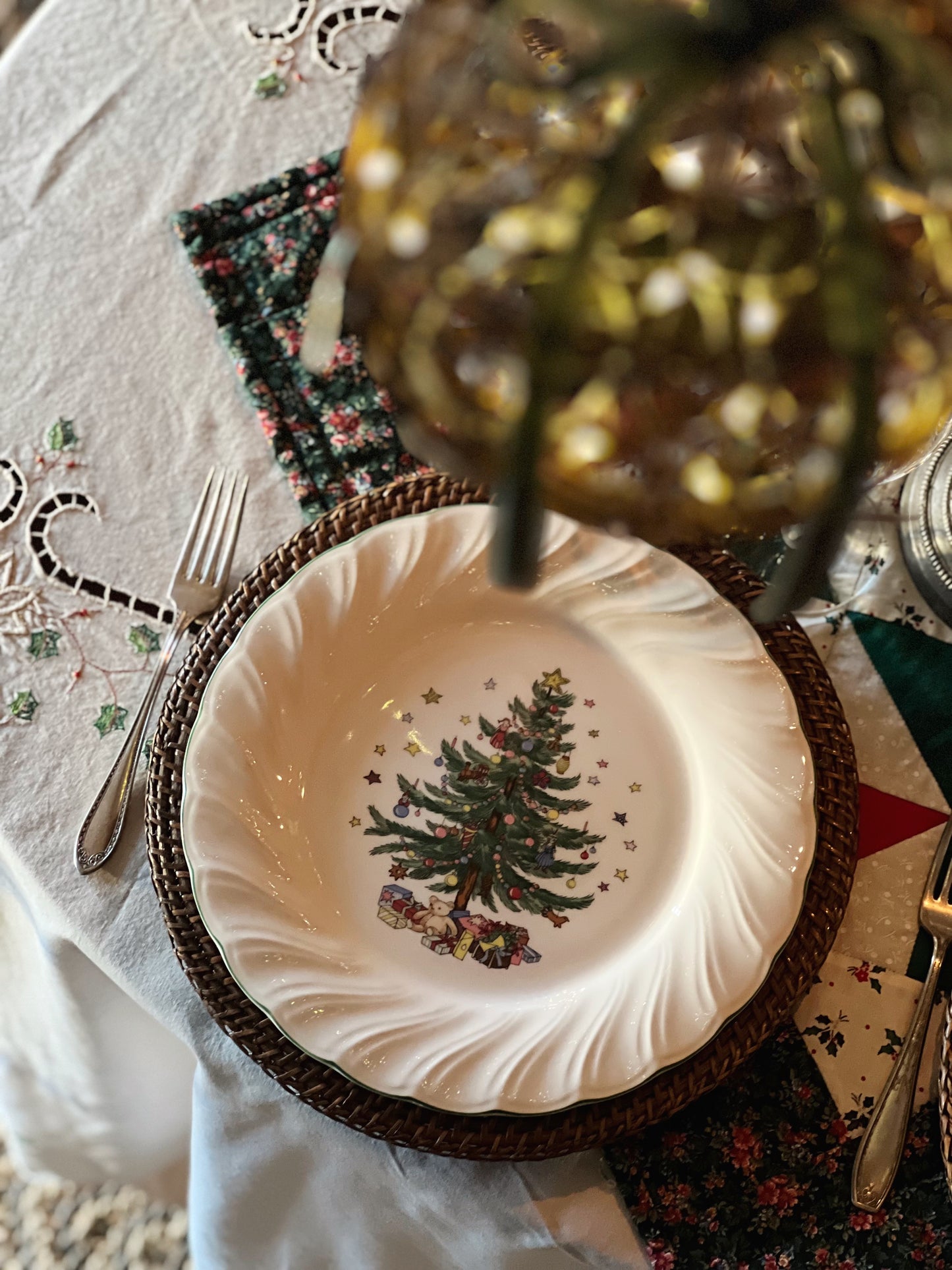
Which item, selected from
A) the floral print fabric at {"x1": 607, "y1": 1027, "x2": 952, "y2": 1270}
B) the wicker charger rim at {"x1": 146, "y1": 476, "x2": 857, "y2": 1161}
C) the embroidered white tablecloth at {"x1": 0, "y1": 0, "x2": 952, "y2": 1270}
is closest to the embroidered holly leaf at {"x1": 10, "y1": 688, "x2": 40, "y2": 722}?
the embroidered white tablecloth at {"x1": 0, "y1": 0, "x2": 952, "y2": 1270}

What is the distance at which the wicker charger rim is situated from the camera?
55 centimetres

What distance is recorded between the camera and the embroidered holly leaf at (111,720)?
0.69 metres

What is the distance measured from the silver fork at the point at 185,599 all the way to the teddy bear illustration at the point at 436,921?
0.20 meters

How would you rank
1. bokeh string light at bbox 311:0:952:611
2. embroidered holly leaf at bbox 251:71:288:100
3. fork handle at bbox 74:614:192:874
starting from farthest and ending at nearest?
1. embroidered holly leaf at bbox 251:71:288:100
2. fork handle at bbox 74:614:192:874
3. bokeh string light at bbox 311:0:952:611

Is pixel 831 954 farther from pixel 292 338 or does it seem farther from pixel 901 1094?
pixel 292 338

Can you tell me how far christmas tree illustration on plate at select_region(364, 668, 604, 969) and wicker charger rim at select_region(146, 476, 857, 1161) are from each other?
0.09m

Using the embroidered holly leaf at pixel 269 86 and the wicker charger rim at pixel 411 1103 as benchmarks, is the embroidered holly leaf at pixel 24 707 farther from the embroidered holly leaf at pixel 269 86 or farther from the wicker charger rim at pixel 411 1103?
the embroidered holly leaf at pixel 269 86

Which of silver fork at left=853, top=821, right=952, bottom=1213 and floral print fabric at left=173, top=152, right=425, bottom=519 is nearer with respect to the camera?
silver fork at left=853, top=821, right=952, bottom=1213

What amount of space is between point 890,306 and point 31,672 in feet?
2.01

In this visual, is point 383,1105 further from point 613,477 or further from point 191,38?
point 191,38

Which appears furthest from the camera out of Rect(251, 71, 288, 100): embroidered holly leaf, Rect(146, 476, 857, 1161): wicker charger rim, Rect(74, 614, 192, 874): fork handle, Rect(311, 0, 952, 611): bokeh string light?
Rect(251, 71, 288, 100): embroidered holly leaf

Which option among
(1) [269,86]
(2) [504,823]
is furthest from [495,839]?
(1) [269,86]

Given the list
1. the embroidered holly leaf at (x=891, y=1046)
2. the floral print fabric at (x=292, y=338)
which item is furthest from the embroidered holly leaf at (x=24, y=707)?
the embroidered holly leaf at (x=891, y=1046)

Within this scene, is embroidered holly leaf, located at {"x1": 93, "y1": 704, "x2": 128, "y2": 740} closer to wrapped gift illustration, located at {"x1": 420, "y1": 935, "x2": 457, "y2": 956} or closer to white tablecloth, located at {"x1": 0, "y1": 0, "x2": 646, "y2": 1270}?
white tablecloth, located at {"x1": 0, "y1": 0, "x2": 646, "y2": 1270}
